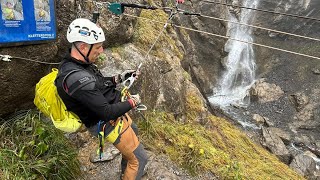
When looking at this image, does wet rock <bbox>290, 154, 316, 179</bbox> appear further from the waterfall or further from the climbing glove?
the climbing glove

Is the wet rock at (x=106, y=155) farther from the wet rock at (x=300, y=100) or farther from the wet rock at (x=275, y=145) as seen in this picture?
the wet rock at (x=300, y=100)

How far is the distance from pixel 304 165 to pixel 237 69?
1160cm

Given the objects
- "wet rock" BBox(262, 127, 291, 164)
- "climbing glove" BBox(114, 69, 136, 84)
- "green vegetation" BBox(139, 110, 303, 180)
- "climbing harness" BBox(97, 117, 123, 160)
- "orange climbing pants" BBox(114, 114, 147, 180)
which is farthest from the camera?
"wet rock" BBox(262, 127, 291, 164)

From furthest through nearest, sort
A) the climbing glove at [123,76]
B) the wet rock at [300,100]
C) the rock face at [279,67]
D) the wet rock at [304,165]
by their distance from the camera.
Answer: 1. the wet rock at [300,100]
2. the rock face at [279,67]
3. the wet rock at [304,165]
4. the climbing glove at [123,76]

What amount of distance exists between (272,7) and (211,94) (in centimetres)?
1006

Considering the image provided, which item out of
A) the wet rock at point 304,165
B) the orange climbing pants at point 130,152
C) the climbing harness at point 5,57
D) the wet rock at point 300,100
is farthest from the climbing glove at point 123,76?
the wet rock at point 300,100

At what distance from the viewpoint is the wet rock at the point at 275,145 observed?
12.8m

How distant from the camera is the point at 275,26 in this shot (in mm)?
24266

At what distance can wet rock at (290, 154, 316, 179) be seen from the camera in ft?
39.2

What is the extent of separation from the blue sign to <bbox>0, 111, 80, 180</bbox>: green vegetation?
1.41 m

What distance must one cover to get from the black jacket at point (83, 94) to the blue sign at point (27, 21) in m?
1.31

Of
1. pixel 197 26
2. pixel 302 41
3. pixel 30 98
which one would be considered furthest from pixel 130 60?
pixel 302 41

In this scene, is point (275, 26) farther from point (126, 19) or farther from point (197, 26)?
point (126, 19)

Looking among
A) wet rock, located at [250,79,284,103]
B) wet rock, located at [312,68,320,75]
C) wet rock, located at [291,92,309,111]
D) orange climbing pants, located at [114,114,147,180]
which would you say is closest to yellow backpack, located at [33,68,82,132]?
orange climbing pants, located at [114,114,147,180]
